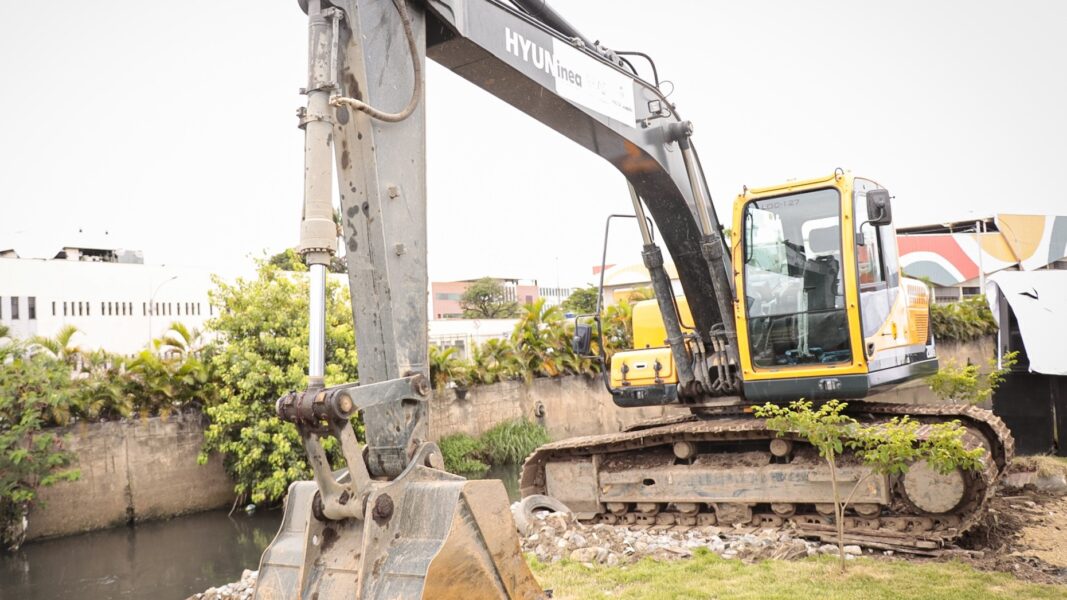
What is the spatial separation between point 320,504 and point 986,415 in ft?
20.4

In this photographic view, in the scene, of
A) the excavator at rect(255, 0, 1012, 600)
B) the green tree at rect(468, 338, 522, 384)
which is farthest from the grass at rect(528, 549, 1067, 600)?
the green tree at rect(468, 338, 522, 384)

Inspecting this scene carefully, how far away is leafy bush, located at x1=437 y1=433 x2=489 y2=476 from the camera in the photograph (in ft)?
57.4

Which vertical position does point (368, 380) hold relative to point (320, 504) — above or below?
above

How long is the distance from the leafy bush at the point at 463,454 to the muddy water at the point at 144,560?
3216 millimetres

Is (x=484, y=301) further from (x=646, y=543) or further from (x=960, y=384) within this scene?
(x=646, y=543)

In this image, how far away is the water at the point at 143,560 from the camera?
1002 centimetres

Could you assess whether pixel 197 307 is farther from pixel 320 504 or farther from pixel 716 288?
pixel 320 504

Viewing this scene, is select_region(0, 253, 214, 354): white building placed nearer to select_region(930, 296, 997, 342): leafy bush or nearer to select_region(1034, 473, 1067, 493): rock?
select_region(930, 296, 997, 342): leafy bush

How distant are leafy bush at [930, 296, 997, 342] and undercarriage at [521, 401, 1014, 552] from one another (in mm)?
19796

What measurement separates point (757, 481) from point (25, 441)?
10.4 m

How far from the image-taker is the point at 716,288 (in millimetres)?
7875

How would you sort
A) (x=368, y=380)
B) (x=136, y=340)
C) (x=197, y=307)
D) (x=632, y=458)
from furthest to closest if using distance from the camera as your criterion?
1. (x=197, y=307)
2. (x=136, y=340)
3. (x=632, y=458)
4. (x=368, y=380)

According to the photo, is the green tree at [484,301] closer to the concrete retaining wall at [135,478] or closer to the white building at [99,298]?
the white building at [99,298]

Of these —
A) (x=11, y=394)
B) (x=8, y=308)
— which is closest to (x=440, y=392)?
(x=11, y=394)
